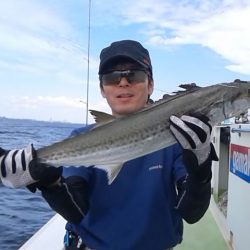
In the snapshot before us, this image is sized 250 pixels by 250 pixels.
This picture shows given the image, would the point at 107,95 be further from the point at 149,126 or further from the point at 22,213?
the point at 22,213

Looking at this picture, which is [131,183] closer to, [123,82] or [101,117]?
[101,117]

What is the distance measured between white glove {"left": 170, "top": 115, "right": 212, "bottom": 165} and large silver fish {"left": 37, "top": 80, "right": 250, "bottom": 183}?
9 centimetres

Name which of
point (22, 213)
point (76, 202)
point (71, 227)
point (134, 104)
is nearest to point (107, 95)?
point (134, 104)

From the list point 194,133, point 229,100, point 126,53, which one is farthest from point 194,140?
point 126,53

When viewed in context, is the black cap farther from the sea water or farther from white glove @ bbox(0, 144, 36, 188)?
the sea water

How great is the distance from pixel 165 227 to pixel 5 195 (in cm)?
1391

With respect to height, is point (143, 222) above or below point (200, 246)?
above

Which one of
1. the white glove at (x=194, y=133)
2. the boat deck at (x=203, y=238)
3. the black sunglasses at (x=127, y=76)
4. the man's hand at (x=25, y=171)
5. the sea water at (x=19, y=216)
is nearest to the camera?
the white glove at (x=194, y=133)

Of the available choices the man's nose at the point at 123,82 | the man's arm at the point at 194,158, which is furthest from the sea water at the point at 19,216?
the man's arm at the point at 194,158

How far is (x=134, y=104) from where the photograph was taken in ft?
10.0

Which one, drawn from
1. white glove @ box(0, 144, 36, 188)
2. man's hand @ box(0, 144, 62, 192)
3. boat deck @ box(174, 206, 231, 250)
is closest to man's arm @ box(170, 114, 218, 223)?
man's hand @ box(0, 144, 62, 192)

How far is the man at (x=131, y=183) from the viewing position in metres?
2.79

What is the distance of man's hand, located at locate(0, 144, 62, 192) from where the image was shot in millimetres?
2947

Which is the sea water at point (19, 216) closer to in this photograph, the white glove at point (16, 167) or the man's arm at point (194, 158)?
the white glove at point (16, 167)
